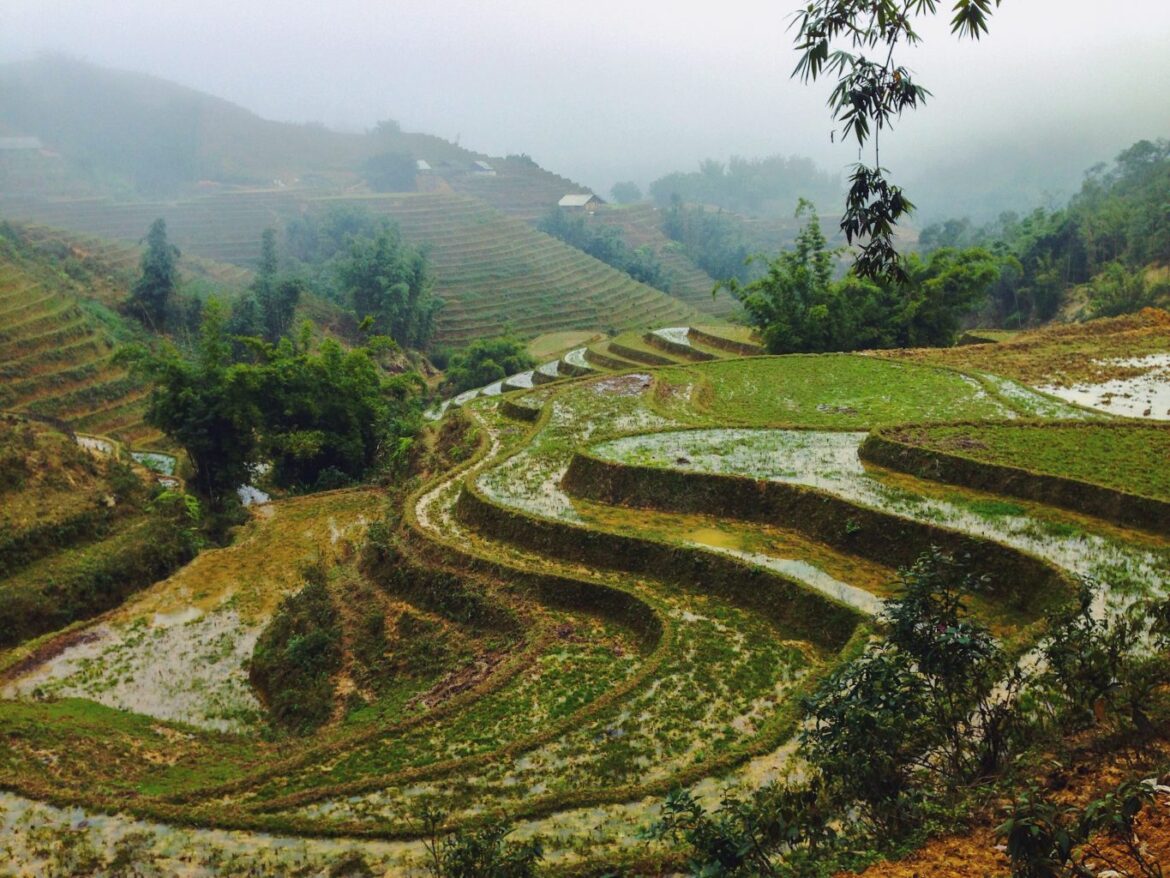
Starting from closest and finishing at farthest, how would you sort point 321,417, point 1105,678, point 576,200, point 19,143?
point 1105,678
point 321,417
point 19,143
point 576,200

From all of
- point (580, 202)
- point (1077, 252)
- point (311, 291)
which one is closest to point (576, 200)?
point (580, 202)

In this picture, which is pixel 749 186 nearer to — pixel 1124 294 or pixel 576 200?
pixel 576 200

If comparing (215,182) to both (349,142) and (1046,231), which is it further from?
(1046,231)

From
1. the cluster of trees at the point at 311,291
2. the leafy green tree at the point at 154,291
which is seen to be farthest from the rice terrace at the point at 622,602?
the cluster of trees at the point at 311,291

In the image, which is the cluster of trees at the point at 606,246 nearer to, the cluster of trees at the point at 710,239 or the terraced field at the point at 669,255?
the terraced field at the point at 669,255

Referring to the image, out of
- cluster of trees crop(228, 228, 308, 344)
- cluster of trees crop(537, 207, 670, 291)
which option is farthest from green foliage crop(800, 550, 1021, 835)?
cluster of trees crop(537, 207, 670, 291)

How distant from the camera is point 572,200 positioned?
102250mm

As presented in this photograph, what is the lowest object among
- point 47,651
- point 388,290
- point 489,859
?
point 47,651

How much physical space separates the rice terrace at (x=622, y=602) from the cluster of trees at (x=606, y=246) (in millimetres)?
45317

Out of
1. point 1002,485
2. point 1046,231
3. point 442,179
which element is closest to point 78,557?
point 1002,485

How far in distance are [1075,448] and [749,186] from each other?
156 m

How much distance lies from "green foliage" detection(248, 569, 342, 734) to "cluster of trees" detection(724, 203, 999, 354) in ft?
70.4

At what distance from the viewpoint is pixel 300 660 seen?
11516mm

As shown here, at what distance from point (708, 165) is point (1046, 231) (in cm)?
12710
